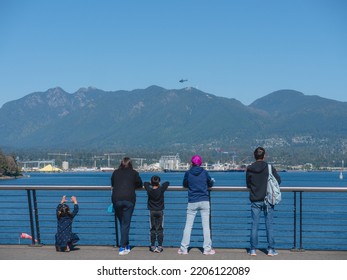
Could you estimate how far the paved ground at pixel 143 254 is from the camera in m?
9.49

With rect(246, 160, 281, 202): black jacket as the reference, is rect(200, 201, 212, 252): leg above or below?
below

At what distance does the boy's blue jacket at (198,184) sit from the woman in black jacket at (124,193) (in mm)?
845

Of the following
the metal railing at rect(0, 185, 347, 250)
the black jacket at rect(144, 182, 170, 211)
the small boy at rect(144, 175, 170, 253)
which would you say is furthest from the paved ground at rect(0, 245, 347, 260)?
the black jacket at rect(144, 182, 170, 211)

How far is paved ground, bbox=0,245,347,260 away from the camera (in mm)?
9492

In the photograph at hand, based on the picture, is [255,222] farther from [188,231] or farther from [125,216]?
[125,216]

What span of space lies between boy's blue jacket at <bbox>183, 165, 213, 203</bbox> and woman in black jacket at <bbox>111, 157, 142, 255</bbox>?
845 millimetres

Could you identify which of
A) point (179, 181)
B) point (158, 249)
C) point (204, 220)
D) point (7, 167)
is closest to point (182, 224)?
A: point (158, 249)

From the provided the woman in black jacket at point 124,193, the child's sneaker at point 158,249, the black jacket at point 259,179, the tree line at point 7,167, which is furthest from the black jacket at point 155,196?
the tree line at point 7,167

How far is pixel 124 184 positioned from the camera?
9.88m

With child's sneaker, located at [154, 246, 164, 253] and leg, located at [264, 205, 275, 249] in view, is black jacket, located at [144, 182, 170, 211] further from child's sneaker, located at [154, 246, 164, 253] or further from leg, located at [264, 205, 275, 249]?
leg, located at [264, 205, 275, 249]

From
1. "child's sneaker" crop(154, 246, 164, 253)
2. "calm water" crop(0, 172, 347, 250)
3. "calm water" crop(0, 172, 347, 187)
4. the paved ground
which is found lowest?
"calm water" crop(0, 172, 347, 187)

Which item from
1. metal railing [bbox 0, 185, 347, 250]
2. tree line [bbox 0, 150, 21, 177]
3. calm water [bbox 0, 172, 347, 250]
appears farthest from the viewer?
tree line [bbox 0, 150, 21, 177]

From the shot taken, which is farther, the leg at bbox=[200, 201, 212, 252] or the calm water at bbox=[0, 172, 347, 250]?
the calm water at bbox=[0, 172, 347, 250]
